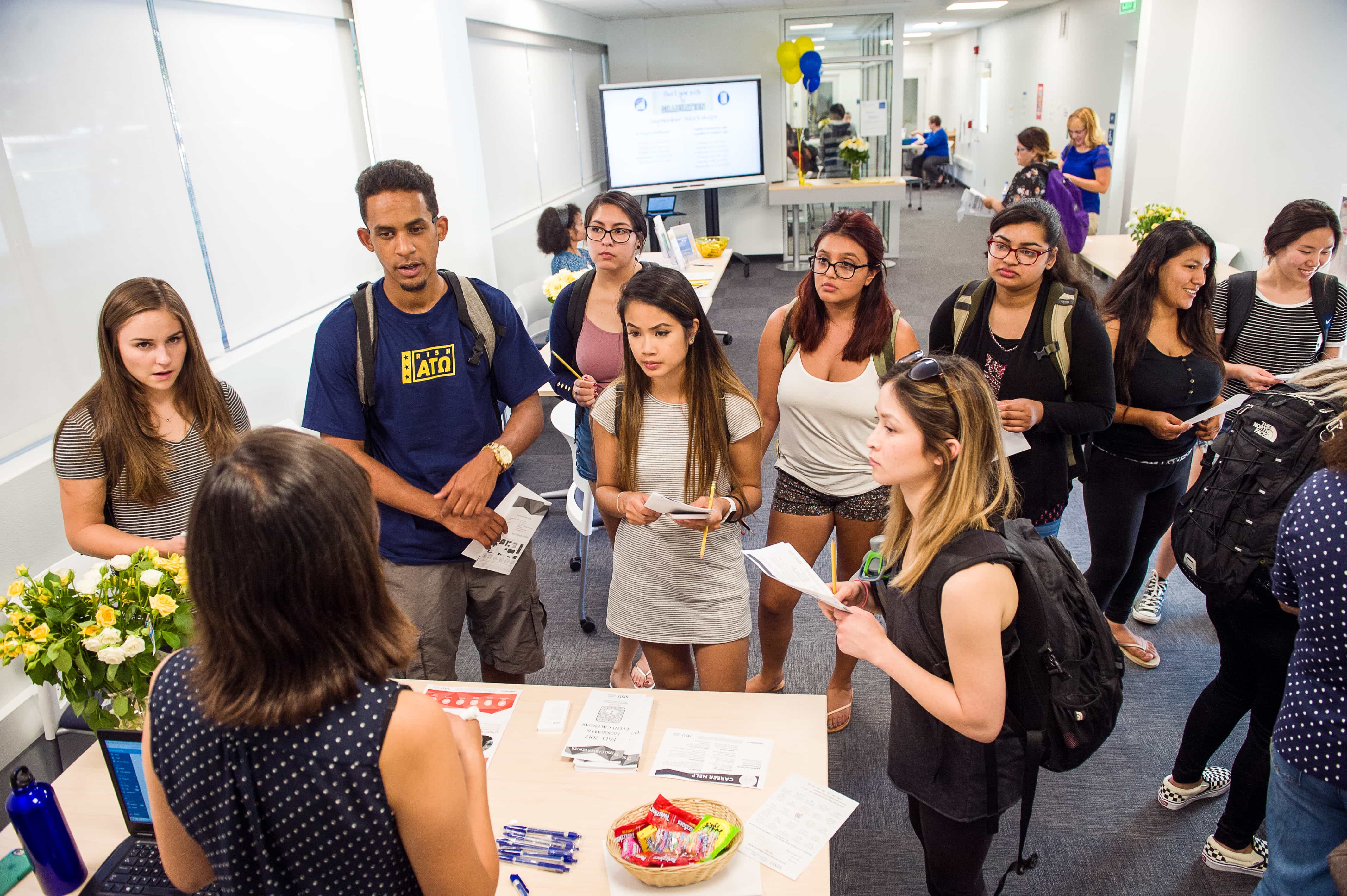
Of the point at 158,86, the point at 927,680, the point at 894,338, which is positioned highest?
the point at 158,86

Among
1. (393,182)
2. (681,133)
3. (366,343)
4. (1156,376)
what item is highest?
(681,133)

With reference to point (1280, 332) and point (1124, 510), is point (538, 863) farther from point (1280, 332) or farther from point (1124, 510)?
point (1280, 332)

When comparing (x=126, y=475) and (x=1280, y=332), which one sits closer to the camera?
(x=126, y=475)

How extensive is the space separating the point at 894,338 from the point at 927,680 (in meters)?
1.12

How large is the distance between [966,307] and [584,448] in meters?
1.36

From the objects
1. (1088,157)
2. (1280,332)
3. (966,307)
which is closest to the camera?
(966,307)

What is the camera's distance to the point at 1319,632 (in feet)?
4.45

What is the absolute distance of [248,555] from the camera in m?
0.86

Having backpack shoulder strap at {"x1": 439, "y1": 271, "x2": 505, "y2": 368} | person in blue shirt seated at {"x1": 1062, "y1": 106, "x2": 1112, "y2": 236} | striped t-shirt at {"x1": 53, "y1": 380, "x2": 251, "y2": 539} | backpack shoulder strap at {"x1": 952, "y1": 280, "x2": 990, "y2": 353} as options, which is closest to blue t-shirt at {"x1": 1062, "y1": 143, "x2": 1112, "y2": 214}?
person in blue shirt seated at {"x1": 1062, "y1": 106, "x2": 1112, "y2": 236}

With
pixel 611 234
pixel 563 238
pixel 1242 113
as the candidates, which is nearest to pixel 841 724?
pixel 611 234

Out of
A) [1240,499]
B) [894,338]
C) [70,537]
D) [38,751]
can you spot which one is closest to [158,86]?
[70,537]

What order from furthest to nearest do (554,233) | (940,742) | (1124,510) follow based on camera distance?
(554,233) < (1124,510) < (940,742)

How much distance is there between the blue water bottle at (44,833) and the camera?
1.33 metres

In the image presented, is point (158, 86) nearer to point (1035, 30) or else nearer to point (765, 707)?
point (765, 707)
